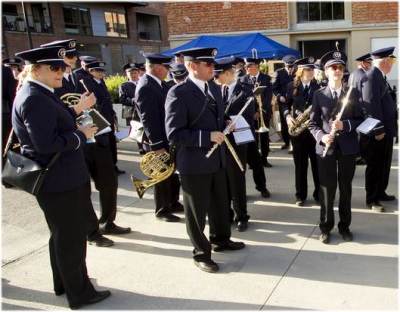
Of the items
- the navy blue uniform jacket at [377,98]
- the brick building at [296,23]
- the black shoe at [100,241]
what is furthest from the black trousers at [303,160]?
the brick building at [296,23]

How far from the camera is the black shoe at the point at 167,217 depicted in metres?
5.37

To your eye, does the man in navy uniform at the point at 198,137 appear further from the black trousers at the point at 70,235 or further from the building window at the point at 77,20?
the building window at the point at 77,20

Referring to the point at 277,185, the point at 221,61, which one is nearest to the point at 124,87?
the point at 277,185

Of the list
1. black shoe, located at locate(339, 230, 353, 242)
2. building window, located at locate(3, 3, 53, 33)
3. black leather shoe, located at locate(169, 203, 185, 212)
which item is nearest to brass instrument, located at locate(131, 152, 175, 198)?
black leather shoe, located at locate(169, 203, 185, 212)

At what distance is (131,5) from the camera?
124ft

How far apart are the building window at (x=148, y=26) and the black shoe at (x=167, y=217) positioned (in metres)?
37.1

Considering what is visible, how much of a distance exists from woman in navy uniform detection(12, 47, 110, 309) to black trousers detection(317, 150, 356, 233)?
2401mm

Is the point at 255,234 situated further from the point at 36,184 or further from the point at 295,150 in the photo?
the point at 36,184

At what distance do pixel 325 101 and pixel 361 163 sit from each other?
11.7 ft

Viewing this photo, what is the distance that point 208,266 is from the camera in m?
3.98

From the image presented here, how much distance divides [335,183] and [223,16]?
14.0 metres

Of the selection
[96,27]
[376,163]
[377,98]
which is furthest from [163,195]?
[96,27]

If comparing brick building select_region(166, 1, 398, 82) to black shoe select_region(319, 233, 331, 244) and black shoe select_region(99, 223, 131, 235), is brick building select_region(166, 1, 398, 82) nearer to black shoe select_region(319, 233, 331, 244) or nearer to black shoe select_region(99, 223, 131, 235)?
black shoe select_region(319, 233, 331, 244)

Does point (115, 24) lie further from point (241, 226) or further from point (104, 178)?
point (241, 226)
